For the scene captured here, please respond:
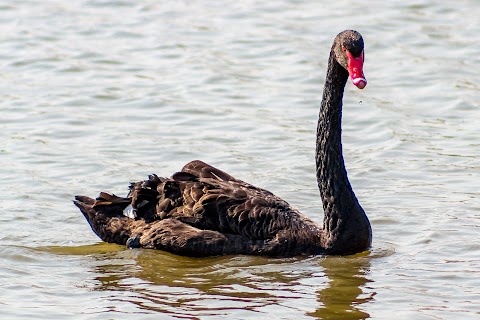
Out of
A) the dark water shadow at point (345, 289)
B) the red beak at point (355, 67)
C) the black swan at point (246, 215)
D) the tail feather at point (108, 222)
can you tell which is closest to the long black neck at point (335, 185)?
the black swan at point (246, 215)

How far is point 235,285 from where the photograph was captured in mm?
7520

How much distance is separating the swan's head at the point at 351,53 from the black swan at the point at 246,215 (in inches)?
0.6

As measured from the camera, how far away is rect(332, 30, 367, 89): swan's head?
7.59 m

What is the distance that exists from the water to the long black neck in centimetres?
15

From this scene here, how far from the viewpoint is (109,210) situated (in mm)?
8648

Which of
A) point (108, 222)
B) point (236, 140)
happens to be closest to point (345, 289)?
point (108, 222)

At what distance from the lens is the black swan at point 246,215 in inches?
318

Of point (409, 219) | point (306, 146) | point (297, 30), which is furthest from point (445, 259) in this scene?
point (297, 30)

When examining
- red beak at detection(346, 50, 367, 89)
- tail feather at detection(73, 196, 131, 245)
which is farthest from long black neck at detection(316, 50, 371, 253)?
tail feather at detection(73, 196, 131, 245)

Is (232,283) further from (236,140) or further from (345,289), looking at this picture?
(236,140)

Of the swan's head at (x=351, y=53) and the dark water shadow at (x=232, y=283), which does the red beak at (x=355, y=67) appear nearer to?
the swan's head at (x=351, y=53)

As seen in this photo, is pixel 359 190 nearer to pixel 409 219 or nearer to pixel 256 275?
pixel 409 219

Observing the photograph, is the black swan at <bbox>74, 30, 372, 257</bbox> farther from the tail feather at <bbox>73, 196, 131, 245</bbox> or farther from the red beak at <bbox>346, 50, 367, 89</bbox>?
the red beak at <bbox>346, 50, 367, 89</bbox>

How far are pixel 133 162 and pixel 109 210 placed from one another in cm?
183
